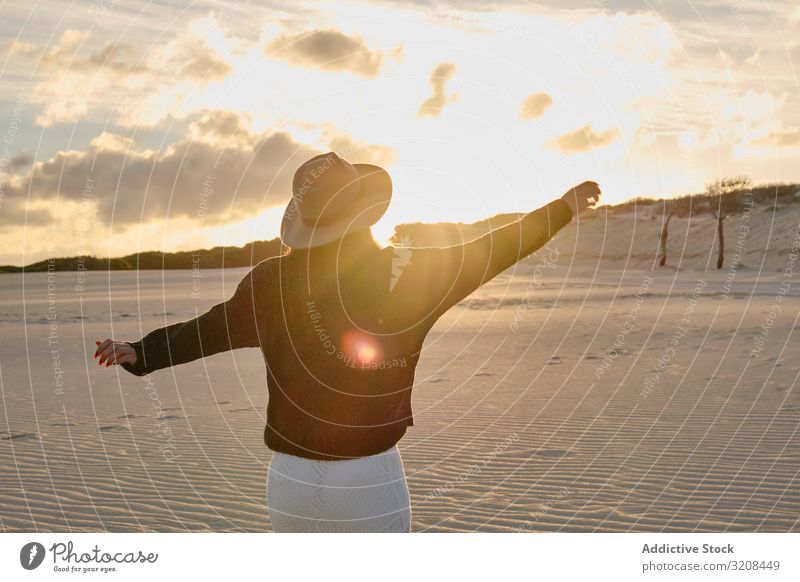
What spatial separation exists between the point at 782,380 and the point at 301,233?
11397 millimetres

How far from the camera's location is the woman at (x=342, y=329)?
347 cm

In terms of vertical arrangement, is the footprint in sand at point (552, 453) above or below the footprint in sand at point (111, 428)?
below

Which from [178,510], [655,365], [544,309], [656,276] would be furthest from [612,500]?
[656,276]

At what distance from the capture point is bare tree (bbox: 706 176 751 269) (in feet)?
174

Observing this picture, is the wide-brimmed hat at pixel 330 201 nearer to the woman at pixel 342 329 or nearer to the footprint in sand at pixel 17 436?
the woman at pixel 342 329

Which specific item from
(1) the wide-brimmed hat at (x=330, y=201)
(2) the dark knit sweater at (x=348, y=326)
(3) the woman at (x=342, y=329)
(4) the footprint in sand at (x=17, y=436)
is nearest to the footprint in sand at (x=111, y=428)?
(4) the footprint in sand at (x=17, y=436)

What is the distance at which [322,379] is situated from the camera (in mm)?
3500

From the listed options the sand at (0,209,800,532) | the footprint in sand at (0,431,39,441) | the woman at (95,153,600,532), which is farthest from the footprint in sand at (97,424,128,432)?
the woman at (95,153,600,532)

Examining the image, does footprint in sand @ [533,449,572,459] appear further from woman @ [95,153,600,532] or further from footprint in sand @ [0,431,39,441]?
woman @ [95,153,600,532]

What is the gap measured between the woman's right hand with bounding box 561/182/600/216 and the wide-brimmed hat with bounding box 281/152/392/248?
682 millimetres

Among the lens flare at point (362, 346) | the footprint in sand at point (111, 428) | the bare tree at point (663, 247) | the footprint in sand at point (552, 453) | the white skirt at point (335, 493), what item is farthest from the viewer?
the bare tree at point (663, 247)

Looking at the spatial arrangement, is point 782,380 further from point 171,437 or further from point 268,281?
point 268,281

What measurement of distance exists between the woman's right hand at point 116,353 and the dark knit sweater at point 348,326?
0.91ft

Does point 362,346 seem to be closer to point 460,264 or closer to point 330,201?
point 460,264
